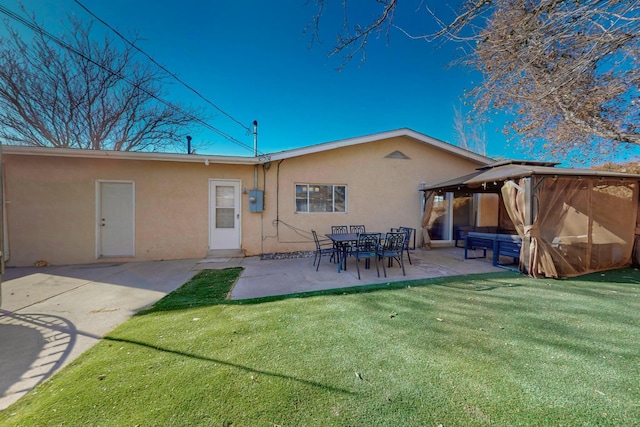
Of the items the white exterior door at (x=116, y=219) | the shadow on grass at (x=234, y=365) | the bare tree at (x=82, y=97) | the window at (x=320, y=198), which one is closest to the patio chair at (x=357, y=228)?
the window at (x=320, y=198)

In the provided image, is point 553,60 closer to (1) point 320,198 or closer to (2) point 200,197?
(1) point 320,198

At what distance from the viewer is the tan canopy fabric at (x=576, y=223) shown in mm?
4926

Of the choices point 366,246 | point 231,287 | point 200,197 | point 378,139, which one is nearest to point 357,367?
point 231,287

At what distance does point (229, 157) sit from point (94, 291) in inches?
163

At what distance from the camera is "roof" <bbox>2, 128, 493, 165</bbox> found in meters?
5.74

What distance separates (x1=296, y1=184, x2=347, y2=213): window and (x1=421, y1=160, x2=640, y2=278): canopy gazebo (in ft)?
13.6

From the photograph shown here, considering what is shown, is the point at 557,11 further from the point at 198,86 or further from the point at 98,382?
the point at 198,86

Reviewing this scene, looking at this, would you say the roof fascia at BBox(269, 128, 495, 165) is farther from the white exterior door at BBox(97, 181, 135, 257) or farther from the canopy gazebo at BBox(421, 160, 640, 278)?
the white exterior door at BBox(97, 181, 135, 257)

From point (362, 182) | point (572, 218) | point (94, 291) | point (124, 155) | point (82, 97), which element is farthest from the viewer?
point (82, 97)

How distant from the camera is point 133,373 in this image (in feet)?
6.61

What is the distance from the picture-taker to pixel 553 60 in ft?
18.0

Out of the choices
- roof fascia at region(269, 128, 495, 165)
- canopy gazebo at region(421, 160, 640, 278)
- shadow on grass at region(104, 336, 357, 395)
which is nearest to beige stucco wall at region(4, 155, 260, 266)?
roof fascia at region(269, 128, 495, 165)

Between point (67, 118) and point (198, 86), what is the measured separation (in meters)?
6.65

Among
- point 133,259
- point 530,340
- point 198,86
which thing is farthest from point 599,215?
point 198,86
